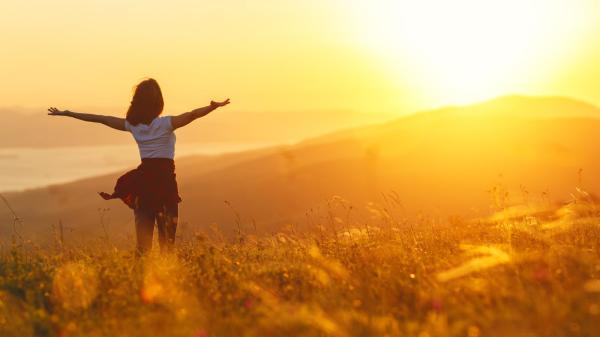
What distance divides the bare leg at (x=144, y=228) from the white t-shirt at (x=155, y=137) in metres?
0.63

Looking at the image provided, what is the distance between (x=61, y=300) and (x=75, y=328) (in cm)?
80

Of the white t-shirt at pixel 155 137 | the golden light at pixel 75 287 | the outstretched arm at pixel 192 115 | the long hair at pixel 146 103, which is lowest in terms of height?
the golden light at pixel 75 287

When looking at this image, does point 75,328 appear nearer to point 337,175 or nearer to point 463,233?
point 463,233

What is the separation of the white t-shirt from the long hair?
0.22 feet

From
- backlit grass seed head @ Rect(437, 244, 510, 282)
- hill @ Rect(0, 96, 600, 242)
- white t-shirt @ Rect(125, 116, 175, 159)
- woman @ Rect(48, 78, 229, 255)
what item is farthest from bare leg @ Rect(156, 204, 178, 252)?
hill @ Rect(0, 96, 600, 242)

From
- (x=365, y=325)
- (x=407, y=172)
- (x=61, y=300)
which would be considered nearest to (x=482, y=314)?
(x=365, y=325)

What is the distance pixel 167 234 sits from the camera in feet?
27.8

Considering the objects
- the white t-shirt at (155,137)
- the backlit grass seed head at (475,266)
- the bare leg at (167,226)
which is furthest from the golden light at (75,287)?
the backlit grass seed head at (475,266)

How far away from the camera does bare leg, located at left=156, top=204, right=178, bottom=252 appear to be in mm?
8367

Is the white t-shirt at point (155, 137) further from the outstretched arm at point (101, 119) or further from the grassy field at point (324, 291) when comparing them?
the grassy field at point (324, 291)

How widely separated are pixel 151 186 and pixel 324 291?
10.7 ft

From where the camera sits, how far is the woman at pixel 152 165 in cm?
846

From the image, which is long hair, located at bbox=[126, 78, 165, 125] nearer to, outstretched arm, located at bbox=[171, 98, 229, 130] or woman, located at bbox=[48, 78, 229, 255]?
woman, located at bbox=[48, 78, 229, 255]

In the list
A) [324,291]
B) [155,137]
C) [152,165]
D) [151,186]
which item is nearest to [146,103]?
[155,137]
